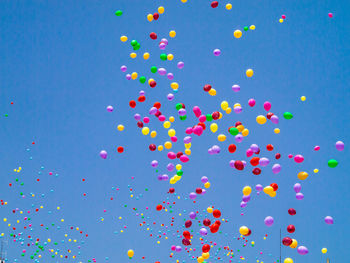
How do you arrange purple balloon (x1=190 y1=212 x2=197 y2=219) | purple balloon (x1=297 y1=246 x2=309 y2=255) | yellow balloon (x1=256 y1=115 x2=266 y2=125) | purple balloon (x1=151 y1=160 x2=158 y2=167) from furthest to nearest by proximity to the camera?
purple balloon (x1=151 y1=160 x2=158 y2=167) → purple balloon (x1=190 y1=212 x2=197 y2=219) → yellow balloon (x1=256 y1=115 x2=266 y2=125) → purple balloon (x1=297 y1=246 x2=309 y2=255)

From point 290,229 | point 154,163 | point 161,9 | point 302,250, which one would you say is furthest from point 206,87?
point 302,250

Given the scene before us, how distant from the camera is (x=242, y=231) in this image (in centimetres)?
759

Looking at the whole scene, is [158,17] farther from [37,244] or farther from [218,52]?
[37,244]

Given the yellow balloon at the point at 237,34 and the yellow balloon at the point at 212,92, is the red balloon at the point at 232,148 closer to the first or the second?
the yellow balloon at the point at 212,92

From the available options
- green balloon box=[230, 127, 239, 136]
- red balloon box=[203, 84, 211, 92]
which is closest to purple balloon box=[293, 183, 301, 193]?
green balloon box=[230, 127, 239, 136]

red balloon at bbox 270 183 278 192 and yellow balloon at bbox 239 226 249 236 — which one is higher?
red balloon at bbox 270 183 278 192

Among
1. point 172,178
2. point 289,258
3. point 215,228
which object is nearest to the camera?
point 289,258

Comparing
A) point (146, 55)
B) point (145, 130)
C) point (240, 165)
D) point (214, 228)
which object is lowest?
point (214, 228)

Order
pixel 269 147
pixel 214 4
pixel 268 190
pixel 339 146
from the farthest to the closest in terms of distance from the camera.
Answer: pixel 269 147, pixel 214 4, pixel 339 146, pixel 268 190

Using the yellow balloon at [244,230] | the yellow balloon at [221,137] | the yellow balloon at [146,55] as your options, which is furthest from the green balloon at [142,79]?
the yellow balloon at [244,230]

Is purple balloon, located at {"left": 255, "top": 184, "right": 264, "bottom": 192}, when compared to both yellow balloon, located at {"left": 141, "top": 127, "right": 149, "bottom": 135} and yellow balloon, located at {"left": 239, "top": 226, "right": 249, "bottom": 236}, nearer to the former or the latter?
yellow balloon, located at {"left": 239, "top": 226, "right": 249, "bottom": 236}

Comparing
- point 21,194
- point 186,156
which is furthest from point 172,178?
point 21,194

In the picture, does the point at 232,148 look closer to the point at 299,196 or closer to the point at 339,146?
the point at 299,196

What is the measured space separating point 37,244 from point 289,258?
348 inches
